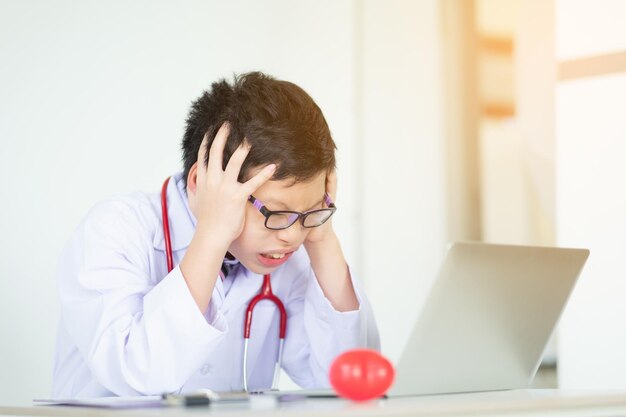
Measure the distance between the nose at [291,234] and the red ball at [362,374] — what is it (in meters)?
0.46

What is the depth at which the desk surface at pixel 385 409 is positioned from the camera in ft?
2.93

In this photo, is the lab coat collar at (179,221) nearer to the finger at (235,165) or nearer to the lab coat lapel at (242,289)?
the lab coat lapel at (242,289)

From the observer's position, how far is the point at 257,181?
1.47m

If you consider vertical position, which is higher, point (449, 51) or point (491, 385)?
point (449, 51)

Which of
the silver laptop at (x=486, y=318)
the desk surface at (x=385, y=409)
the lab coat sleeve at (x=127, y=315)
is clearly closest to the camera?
the desk surface at (x=385, y=409)

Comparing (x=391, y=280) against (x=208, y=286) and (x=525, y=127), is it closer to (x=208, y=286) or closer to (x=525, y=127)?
(x=525, y=127)

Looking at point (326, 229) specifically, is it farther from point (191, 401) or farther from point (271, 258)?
point (191, 401)

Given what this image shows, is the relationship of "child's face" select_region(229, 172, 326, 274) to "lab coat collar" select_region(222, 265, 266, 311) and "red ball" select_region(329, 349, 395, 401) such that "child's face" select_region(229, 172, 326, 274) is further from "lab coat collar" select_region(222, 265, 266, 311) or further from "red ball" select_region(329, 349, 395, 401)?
"red ball" select_region(329, 349, 395, 401)

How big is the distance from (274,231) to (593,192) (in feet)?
4.39

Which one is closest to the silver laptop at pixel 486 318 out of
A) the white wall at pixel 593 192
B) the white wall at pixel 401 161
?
the white wall at pixel 593 192

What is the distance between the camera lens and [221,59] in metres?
2.97

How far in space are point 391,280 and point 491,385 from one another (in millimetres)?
2182

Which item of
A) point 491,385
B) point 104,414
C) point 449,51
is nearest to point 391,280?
point 449,51

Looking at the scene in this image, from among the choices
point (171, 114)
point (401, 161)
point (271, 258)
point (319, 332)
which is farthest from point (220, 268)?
point (401, 161)
